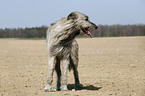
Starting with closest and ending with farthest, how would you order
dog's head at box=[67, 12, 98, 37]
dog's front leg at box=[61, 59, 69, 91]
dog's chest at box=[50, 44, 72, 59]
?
dog's head at box=[67, 12, 98, 37], dog's chest at box=[50, 44, 72, 59], dog's front leg at box=[61, 59, 69, 91]

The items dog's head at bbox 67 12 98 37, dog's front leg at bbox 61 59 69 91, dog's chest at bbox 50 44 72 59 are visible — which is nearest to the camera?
dog's head at bbox 67 12 98 37

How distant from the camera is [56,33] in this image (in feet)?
26.2

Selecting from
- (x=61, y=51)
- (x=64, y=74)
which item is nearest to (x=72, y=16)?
(x=61, y=51)

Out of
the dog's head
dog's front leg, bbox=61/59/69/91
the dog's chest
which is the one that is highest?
the dog's head

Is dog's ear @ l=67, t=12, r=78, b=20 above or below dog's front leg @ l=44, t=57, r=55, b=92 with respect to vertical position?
above

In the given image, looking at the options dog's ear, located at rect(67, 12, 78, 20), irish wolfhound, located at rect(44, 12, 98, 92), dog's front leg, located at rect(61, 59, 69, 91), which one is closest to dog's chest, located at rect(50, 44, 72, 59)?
irish wolfhound, located at rect(44, 12, 98, 92)

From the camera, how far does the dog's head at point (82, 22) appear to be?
7836 millimetres

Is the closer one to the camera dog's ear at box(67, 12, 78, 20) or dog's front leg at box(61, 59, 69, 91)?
dog's ear at box(67, 12, 78, 20)

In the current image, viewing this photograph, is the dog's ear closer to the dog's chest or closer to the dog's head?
the dog's head

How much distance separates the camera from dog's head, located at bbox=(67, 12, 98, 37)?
25.7ft

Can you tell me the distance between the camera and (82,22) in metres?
7.84

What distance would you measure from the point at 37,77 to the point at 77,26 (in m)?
5.23

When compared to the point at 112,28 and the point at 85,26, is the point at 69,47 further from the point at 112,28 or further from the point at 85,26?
the point at 112,28

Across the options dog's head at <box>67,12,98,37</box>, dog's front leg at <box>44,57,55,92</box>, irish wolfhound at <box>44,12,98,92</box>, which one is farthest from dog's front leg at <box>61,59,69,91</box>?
dog's head at <box>67,12,98,37</box>
